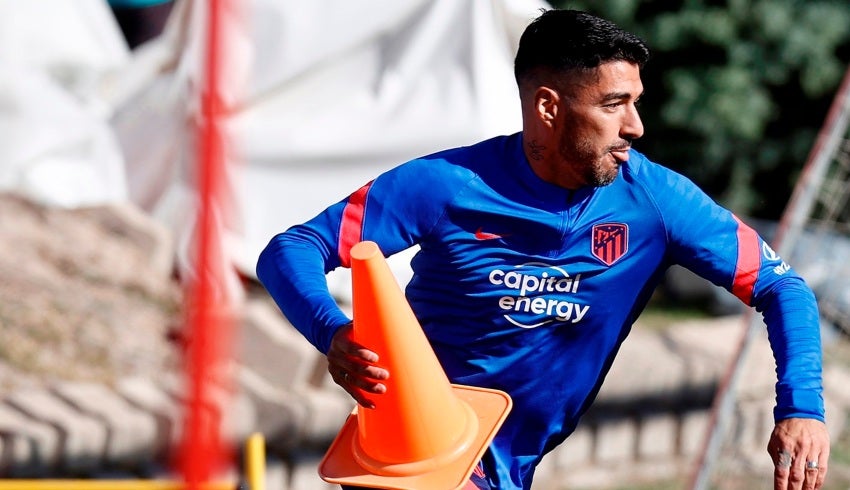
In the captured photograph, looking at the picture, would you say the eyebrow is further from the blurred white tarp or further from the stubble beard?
the blurred white tarp

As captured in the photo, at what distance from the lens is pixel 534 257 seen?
127 inches

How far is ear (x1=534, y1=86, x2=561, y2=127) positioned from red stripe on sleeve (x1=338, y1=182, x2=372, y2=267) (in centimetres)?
39

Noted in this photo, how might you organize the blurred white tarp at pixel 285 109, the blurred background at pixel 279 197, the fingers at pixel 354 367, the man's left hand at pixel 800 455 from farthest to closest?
1. the blurred white tarp at pixel 285 109
2. the blurred background at pixel 279 197
3. the man's left hand at pixel 800 455
4. the fingers at pixel 354 367

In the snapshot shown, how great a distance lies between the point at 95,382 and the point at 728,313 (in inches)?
162

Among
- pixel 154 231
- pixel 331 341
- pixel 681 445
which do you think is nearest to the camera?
pixel 331 341

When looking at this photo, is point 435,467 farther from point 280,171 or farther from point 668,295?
point 668,295

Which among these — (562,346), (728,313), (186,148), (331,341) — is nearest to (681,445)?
(728,313)

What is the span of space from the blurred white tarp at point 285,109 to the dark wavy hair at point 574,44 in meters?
3.77

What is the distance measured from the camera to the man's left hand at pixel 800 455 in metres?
2.97

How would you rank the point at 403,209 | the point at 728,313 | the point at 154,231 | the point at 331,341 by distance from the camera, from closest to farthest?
the point at 331,341, the point at 403,209, the point at 154,231, the point at 728,313

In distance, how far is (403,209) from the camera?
3174mm

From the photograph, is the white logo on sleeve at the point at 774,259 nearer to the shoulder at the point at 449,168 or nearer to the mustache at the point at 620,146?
the mustache at the point at 620,146

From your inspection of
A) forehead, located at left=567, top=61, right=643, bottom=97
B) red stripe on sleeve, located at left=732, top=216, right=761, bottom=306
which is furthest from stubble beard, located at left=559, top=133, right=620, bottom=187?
red stripe on sleeve, located at left=732, top=216, right=761, bottom=306

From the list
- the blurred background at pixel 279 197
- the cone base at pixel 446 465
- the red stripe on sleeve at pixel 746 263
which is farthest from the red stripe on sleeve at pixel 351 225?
the blurred background at pixel 279 197
